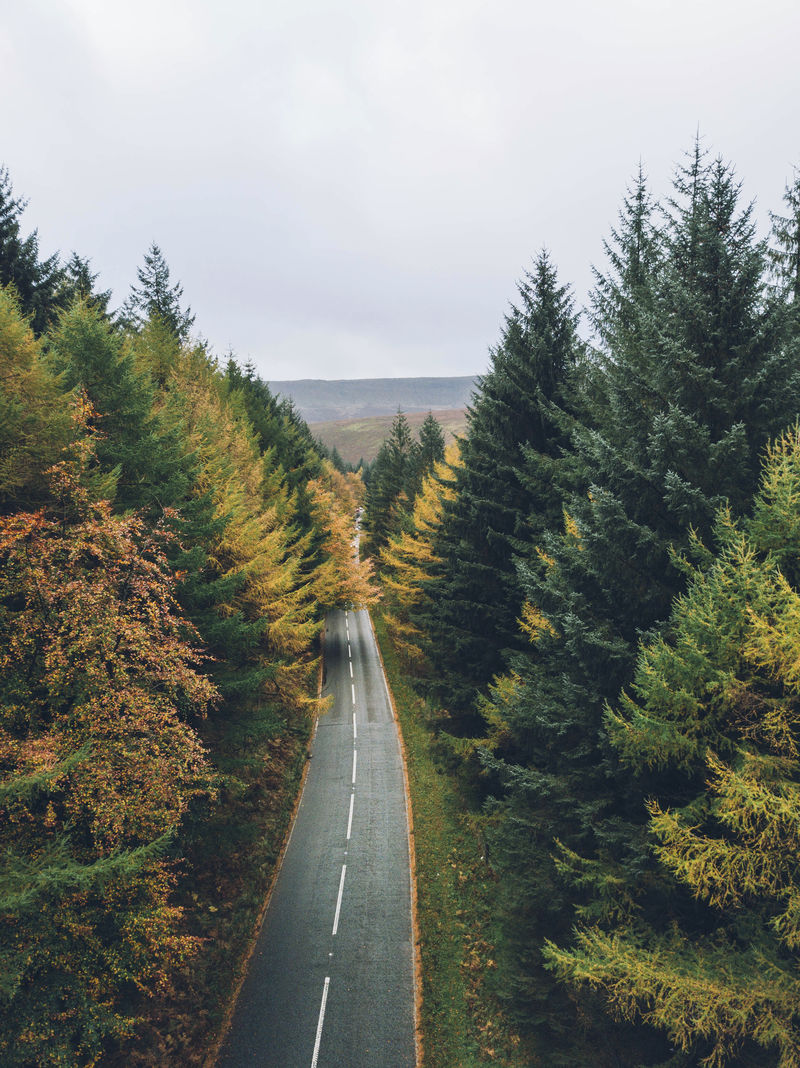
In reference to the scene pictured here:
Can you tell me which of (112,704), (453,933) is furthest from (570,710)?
(453,933)

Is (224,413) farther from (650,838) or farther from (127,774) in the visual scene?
(650,838)

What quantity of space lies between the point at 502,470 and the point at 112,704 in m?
12.9

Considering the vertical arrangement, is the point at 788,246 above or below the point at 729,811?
above

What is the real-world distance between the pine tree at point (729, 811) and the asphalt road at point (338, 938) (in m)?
7.23

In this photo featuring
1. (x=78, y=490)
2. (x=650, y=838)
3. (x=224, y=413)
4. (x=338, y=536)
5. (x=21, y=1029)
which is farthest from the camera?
(x=338, y=536)

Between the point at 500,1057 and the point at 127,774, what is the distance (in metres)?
10.5

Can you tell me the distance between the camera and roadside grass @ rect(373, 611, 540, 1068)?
11.6 meters

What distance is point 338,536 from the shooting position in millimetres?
33844

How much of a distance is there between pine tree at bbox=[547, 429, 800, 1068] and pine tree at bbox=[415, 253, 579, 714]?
8675mm

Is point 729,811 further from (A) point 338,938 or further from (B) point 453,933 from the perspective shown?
(A) point 338,938

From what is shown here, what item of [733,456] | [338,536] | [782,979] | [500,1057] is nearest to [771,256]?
[733,456]

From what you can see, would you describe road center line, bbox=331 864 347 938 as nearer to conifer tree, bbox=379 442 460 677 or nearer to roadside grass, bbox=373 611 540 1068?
roadside grass, bbox=373 611 540 1068

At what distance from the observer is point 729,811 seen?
686 centimetres

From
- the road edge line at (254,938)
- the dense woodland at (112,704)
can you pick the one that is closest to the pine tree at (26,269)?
the dense woodland at (112,704)
